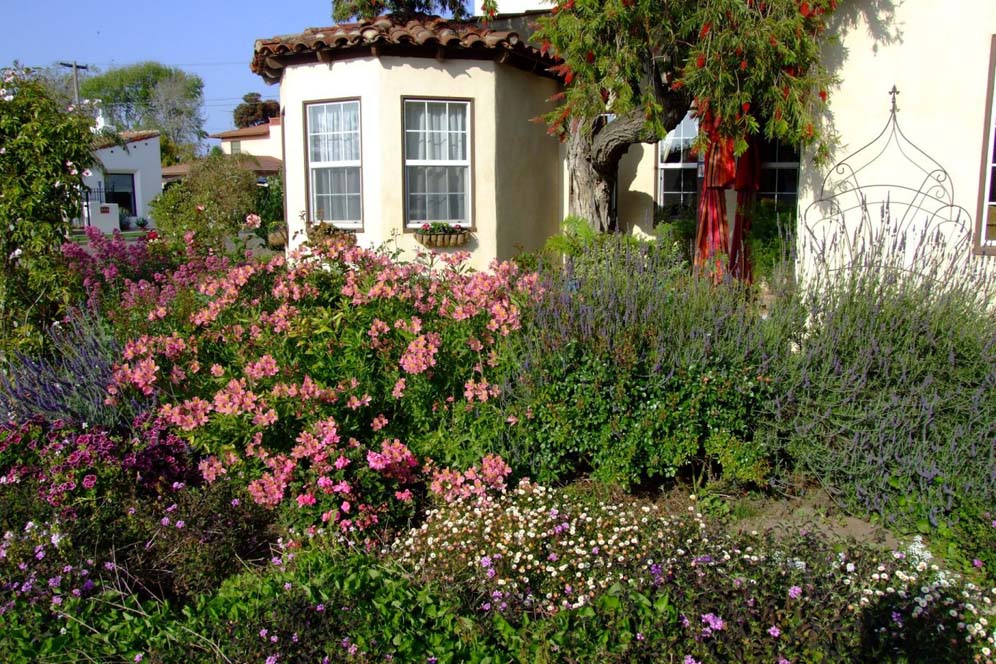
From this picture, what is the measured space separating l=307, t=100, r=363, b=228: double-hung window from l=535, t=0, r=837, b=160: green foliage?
3331 mm

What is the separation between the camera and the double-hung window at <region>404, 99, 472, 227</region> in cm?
1012

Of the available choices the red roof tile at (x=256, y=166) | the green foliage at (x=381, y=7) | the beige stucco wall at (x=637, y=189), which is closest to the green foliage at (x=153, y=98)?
the red roof tile at (x=256, y=166)

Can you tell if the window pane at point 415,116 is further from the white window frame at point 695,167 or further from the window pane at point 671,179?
the window pane at point 671,179

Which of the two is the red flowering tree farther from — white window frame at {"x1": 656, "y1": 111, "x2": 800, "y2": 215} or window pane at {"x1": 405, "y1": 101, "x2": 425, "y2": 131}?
window pane at {"x1": 405, "y1": 101, "x2": 425, "y2": 131}

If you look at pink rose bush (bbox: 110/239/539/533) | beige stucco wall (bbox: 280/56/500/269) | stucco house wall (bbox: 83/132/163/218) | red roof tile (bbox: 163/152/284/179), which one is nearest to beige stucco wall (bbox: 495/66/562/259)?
beige stucco wall (bbox: 280/56/500/269)

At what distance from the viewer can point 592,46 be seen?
7.36 metres

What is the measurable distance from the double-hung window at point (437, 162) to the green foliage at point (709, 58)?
2.50 meters

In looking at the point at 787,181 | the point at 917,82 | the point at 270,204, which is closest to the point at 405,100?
the point at 787,181

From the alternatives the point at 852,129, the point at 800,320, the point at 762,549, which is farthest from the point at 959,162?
the point at 762,549

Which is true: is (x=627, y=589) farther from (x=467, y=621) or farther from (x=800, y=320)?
(x=800, y=320)

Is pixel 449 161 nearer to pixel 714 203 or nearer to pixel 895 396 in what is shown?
pixel 714 203

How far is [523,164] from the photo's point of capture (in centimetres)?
1087

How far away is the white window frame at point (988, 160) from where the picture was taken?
6.10 metres

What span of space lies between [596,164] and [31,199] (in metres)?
5.97
